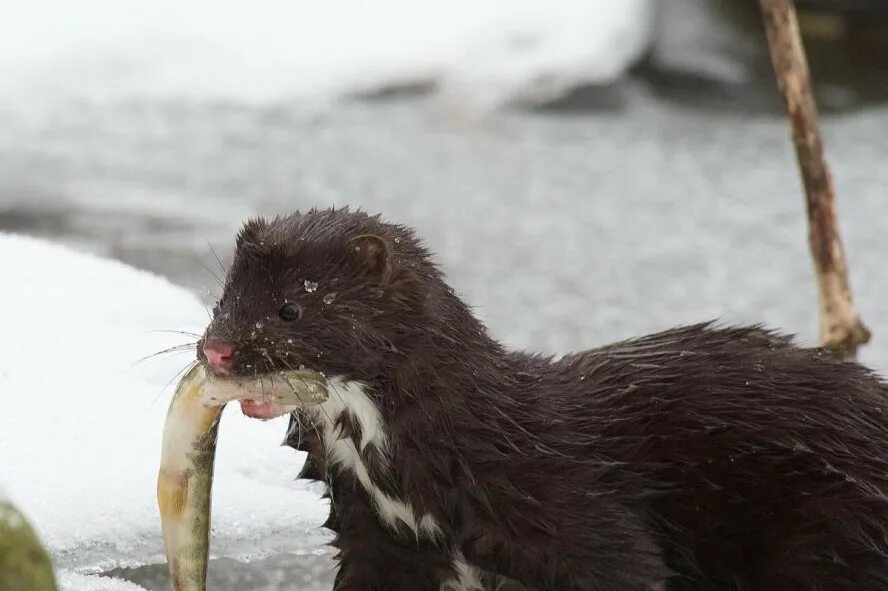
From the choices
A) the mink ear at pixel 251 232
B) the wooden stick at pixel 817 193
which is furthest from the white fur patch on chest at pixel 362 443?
the wooden stick at pixel 817 193

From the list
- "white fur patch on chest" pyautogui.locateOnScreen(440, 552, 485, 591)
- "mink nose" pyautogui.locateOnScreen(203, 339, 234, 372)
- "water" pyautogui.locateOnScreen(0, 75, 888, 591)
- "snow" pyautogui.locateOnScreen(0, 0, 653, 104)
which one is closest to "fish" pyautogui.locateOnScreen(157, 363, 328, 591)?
"mink nose" pyautogui.locateOnScreen(203, 339, 234, 372)

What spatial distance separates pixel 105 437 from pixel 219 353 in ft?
3.75

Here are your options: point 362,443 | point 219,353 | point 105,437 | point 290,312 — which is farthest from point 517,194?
point 219,353

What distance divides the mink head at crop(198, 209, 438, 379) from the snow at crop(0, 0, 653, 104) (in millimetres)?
6756

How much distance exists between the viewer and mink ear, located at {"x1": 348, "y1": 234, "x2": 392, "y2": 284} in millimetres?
2797

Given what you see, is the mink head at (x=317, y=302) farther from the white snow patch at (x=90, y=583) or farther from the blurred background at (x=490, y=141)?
the blurred background at (x=490, y=141)

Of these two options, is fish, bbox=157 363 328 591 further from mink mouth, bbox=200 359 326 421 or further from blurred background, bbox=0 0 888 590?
blurred background, bbox=0 0 888 590

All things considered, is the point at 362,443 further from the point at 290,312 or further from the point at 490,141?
the point at 490,141

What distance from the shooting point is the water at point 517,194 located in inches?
264

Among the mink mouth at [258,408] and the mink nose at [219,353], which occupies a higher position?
the mink nose at [219,353]

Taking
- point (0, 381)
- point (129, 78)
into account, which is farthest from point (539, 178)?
point (0, 381)

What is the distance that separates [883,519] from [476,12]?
7.80m

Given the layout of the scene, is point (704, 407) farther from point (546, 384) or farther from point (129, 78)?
point (129, 78)

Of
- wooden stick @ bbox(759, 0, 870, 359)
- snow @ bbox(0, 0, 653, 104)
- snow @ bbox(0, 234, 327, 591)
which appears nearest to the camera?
snow @ bbox(0, 234, 327, 591)
